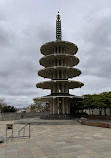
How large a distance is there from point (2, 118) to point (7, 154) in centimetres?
4092

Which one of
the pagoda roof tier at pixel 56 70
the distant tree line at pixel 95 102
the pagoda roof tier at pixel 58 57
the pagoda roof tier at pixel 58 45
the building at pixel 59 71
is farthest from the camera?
the pagoda roof tier at pixel 58 45

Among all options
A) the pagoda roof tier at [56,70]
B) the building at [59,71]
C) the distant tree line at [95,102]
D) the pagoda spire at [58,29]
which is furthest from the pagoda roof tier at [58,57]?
the distant tree line at [95,102]

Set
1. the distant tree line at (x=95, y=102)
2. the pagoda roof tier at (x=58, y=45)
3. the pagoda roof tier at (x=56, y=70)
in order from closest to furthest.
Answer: the distant tree line at (x=95, y=102), the pagoda roof tier at (x=56, y=70), the pagoda roof tier at (x=58, y=45)


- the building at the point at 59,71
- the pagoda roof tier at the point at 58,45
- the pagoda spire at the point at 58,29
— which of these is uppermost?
the pagoda spire at the point at 58,29

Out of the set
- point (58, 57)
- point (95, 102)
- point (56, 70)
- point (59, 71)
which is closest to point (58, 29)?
point (58, 57)

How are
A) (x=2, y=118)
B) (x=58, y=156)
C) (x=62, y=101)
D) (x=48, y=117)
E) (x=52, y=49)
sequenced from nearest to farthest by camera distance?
(x=58, y=156)
(x=48, y=117)
(x=62, y=101)
(x=52, y=49)
(x=2, y=118)

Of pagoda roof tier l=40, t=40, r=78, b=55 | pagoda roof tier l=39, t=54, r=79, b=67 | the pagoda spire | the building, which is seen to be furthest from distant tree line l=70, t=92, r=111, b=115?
the pagoda spire

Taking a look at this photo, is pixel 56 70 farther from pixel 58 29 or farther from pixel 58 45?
pixel 58 29

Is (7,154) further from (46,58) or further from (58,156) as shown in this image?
(46,58)

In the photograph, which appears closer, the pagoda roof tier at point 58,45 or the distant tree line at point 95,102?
the distant tree line at point 95,102

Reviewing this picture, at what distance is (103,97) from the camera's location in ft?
127

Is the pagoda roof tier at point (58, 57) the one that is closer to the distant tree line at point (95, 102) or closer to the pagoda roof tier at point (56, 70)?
the pagoda roof tier at point (56, 70)

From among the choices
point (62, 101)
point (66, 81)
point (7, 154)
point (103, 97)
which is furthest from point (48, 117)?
point (7, 154)

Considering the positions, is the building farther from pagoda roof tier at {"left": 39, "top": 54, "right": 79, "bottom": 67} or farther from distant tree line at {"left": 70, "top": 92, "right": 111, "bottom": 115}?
distant tree line at {"left": 70, "top": 92, "right": 111, "bottom": 115}
